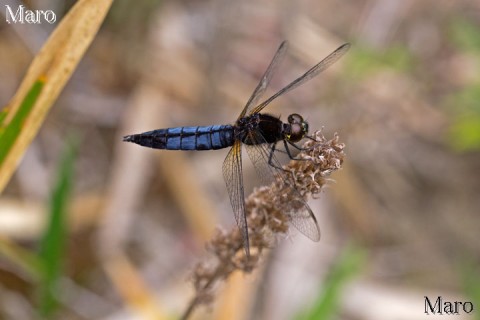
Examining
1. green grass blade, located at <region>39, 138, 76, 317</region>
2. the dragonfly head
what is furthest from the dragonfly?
green grass blade, located at <region>39, 138, 76, 317</region>

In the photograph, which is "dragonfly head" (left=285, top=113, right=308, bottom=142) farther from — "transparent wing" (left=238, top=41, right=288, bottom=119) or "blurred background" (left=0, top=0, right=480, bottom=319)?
"blurred background" (left=0, top=0, right=480, bottom=319)

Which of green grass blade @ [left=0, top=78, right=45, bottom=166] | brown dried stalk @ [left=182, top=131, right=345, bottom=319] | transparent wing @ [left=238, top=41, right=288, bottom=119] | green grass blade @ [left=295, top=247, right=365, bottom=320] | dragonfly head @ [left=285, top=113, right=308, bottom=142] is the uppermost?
transparent wing @ [left=238, top=41, right=288, bottom=119]

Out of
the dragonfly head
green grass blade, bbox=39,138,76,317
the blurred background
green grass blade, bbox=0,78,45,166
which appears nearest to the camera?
green grass blade, bbox=0,78,45,166

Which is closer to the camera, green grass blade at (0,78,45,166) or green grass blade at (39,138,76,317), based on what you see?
green grass blade at (0,78,45,166)

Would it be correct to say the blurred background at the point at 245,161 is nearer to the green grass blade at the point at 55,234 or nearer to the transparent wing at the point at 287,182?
the green grass blade at the point at 55,234

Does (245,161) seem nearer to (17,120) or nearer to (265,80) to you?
(265,80)

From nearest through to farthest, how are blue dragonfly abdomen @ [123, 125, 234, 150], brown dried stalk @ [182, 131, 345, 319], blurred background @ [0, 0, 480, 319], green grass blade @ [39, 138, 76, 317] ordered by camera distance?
brown dried stalk @ [182, 131, 345, 319], blue dragonfly abdomen @ [123, 125, 234, 150], green grass blade @ [39, 138, 76, 317], blurred background @ [0, 0, 480, 319]

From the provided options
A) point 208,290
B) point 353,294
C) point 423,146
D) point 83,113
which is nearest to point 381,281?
point 353,294
